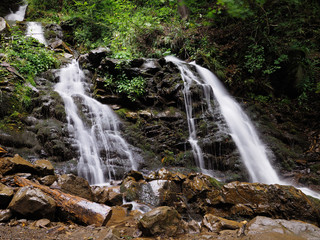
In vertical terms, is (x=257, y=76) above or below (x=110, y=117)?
above

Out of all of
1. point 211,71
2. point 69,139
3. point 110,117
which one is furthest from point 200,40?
point 69,139

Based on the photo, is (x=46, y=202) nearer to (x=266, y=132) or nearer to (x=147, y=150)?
(x=147, y=150)

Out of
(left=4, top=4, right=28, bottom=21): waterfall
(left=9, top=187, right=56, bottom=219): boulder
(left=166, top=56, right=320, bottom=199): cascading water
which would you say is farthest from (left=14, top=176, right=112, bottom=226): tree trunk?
(left=4, top=4, right=28, bottom=21): waterfall

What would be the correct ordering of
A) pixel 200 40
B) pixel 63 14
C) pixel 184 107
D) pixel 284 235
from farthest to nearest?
pixel 63 14 < pixel 200 40 < pixel 184 107 < pixel 284 235

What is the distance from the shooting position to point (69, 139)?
6203 mm

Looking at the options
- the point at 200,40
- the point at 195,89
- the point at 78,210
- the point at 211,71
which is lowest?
the point at 78,210

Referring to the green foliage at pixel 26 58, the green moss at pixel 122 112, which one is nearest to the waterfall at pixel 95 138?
the green moss at pixel 122 112

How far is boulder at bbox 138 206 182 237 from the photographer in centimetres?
298

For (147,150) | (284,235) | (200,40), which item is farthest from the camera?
(200,40)

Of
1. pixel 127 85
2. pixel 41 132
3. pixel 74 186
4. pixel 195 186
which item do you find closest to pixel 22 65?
pixel 41 132

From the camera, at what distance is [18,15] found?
16328mm

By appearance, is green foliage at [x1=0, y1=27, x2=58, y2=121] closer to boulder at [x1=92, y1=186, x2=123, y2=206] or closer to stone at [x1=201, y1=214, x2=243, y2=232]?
boulder at [x1=92, y1=186, x2=123, y2=206]

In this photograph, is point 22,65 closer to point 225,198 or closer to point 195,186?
point 195,186

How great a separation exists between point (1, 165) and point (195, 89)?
702 cm
